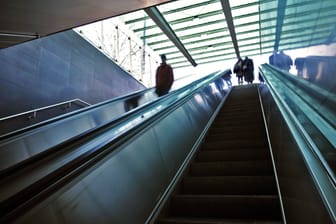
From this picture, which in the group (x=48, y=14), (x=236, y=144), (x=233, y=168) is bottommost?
(x=233, y=168)

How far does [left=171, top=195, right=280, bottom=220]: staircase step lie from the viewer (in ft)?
8.32

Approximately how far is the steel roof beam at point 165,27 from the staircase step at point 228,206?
1052cm

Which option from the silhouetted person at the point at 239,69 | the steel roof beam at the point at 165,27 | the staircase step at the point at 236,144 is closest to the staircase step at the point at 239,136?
the staircase step at the point at 236,144

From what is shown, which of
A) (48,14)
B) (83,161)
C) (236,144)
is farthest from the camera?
(48,14)

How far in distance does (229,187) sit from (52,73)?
5.20 m

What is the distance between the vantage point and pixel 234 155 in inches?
147

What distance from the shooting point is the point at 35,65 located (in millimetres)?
6363

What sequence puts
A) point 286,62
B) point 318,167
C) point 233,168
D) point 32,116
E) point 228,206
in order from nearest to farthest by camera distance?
point 318,167, point 228,206, point 233,168, point 286,62, point 32,116

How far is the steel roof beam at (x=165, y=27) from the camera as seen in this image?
12.7 meters

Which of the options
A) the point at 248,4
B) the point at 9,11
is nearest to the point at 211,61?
the point at 248,4

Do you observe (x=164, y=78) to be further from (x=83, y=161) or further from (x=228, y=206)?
(x=83, y=161)

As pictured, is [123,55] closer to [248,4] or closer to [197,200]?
[248,4]

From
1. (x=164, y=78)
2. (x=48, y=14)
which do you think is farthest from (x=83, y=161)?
(x=164, y=78)

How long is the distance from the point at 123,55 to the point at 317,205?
38.9ft
